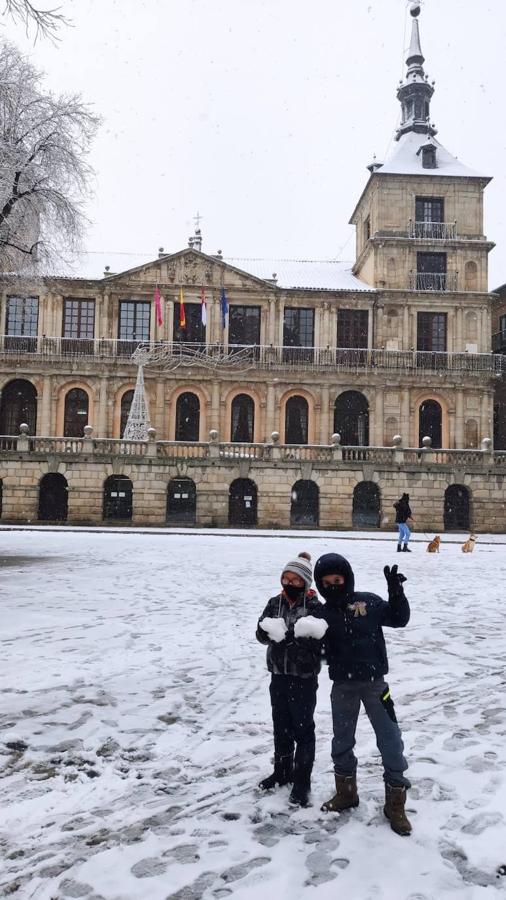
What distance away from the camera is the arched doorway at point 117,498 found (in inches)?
1081

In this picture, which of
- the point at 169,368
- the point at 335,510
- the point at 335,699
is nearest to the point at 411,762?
the point at 335,699

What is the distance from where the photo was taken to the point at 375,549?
1870 centimetres

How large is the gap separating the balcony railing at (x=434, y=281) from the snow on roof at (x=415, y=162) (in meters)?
5.48

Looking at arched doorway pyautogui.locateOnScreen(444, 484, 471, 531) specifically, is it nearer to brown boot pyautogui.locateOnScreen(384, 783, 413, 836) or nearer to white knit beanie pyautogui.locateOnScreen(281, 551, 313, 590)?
white knit beanie pyautogui.locateOnScreen(281, 551, 313, 590)

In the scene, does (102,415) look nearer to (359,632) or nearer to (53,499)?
(53,499)

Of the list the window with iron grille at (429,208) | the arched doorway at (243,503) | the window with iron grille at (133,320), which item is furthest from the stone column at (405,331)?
the window with iron grille at (133,320)

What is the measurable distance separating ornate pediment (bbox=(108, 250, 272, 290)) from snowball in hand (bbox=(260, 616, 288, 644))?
1278 inches

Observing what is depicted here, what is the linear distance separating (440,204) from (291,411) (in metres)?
14.2

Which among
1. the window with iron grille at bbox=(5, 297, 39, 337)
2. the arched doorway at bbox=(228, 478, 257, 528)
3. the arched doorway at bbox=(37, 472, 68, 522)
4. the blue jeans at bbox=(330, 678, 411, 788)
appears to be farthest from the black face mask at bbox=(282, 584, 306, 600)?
the window with iron grille at bbox=(5, 297, 39, 337)

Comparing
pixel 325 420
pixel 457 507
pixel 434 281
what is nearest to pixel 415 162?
pixel 434 281

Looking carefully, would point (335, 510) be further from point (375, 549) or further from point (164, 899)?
point (164, 899)

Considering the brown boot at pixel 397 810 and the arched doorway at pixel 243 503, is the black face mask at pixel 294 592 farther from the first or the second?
the arched doorway at pixel 243 503

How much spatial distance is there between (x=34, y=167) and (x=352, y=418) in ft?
77.9

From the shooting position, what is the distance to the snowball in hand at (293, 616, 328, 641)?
350 centimetres
